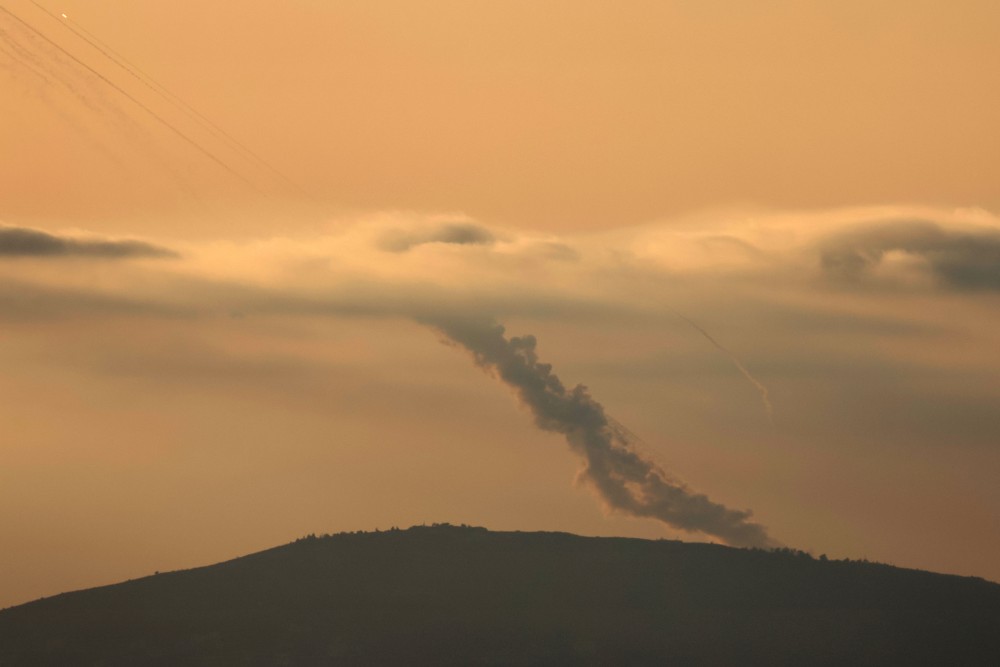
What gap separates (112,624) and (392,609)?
30.4 m

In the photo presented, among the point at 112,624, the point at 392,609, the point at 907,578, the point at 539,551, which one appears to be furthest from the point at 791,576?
the point at 112,624

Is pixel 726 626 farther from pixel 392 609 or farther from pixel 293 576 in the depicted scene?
pixel 293 576

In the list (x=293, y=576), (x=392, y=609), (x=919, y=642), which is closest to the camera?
(x=919, y=642)

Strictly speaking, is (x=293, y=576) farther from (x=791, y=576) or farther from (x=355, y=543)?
(x=791, y=576)

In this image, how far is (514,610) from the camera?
176 metres

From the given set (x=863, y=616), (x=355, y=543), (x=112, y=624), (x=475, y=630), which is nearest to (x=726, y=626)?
(x=863, y=616)

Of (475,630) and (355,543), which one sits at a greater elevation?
(355,543)

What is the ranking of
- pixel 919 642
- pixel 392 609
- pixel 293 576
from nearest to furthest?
pixel 919 642 → pixel 392 609 → pixel 293 576

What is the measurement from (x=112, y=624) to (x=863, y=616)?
3118 inches

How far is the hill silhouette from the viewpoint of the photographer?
166625 millimetres

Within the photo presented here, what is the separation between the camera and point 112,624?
181 m

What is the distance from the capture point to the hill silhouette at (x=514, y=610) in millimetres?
166625

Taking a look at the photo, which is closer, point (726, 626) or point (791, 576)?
point (726, 626)

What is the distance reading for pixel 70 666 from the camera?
172 meters
